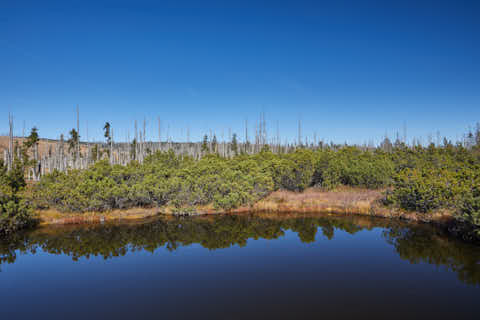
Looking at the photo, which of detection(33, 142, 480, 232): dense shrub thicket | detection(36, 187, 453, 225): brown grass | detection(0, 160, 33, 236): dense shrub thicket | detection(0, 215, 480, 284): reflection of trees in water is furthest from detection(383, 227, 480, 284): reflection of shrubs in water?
detection(0, 160, 33, 236): dense shrub thicket

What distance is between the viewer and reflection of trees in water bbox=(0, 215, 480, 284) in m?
13.0

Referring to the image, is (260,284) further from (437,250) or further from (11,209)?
(11,209)

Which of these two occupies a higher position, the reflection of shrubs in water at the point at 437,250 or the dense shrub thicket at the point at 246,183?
the dense shrub thicket at the point at 246,183

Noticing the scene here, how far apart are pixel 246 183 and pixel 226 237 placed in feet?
25.0

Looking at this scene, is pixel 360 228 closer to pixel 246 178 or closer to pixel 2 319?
pixel 246 178

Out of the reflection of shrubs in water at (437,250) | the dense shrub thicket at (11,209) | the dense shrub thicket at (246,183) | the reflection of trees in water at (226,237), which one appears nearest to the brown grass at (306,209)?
the dense shrub thicket at (246,183)

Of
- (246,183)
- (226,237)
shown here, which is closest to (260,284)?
(226,237)

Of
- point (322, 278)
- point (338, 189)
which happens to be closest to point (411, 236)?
point (322, 278)

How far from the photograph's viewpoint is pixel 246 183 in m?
23.5

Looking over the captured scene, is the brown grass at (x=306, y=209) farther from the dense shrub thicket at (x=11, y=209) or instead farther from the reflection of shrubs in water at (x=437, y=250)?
the reflection of shrubs in water at (x=437, y=250)

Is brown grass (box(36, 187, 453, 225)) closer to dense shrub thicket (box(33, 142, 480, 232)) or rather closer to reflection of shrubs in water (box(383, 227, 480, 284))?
dense shrub thicket (box(33, 142, 480, 232))

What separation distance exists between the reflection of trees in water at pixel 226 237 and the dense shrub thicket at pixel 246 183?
6.33 ft

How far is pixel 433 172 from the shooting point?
18719 millimetres

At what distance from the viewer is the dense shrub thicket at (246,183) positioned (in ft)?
56.5
